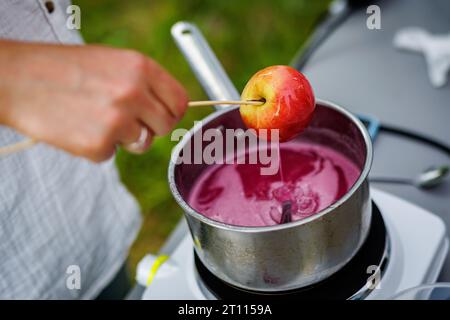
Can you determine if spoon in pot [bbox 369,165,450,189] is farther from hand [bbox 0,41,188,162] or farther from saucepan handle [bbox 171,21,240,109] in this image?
hand [bbox 0,41,188,162]

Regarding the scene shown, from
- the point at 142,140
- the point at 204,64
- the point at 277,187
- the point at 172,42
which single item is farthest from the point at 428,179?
the point at 172,42

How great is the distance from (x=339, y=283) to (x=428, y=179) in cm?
30

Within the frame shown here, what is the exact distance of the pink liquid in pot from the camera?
743 mm

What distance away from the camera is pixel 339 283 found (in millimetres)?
695

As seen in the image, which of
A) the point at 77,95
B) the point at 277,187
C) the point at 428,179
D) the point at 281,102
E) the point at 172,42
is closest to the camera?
the point at 77,95

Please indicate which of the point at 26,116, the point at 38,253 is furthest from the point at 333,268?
the point at 38,253

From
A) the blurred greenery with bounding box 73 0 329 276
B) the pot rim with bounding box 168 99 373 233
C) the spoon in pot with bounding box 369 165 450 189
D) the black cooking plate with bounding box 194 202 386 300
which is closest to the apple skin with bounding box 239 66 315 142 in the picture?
the pot rim with bounding box 168 99 373 233

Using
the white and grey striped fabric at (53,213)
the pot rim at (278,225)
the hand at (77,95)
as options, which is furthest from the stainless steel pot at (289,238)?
the white and grey striped fabric at (53,213)

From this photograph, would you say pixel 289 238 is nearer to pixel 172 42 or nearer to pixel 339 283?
pixel 339 283

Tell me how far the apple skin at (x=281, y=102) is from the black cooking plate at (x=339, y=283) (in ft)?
0.58

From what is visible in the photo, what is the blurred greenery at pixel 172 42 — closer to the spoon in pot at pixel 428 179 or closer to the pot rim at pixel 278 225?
the spoon in pot at pixel 428 179

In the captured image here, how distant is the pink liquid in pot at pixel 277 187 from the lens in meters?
0.74

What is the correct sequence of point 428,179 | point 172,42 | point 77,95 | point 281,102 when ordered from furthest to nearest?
point 172,42
point 428,179
point 281,102
point 77,95
